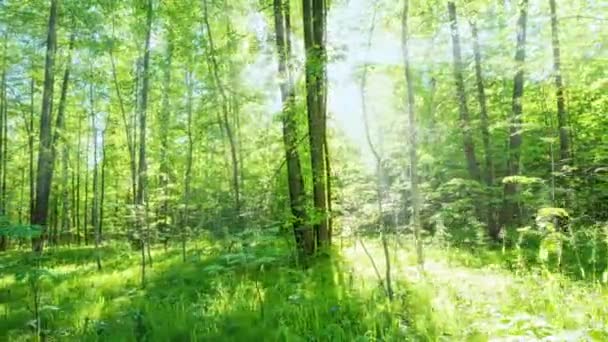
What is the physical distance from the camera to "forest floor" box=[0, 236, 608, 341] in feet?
10.8

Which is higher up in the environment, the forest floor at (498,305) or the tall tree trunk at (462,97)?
the tall tree trunk at (462,97)

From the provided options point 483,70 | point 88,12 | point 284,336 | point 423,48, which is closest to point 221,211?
point 88,12

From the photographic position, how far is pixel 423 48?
12.7 m

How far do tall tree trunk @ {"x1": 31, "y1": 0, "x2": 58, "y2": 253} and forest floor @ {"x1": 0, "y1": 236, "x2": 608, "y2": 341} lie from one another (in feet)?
14.5

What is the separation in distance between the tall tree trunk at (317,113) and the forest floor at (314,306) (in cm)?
79

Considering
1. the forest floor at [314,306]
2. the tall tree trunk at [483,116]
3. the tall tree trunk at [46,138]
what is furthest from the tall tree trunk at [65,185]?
the tall tree trunk at [483,116]

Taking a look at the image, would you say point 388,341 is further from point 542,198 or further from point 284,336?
point 542,198

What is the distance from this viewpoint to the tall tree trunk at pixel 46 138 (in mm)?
10391

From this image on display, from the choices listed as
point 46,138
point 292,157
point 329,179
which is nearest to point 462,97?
point 329,179

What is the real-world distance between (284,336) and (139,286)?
12.6ft

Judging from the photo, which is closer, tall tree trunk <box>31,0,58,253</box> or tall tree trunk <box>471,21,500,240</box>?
tall tree trunk <box>31,0,58,253</box>

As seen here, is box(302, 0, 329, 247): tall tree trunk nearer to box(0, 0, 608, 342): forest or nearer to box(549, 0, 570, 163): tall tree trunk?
box(0, 0, 608, 342): forest

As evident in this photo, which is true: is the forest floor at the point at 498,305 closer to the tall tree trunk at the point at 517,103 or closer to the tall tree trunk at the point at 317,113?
the tall tree trunk at the point at 317,113

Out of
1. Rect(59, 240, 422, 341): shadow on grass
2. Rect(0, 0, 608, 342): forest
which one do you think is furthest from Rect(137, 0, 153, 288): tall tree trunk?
Rect(59, 240, 422, 341): shadow on grass
